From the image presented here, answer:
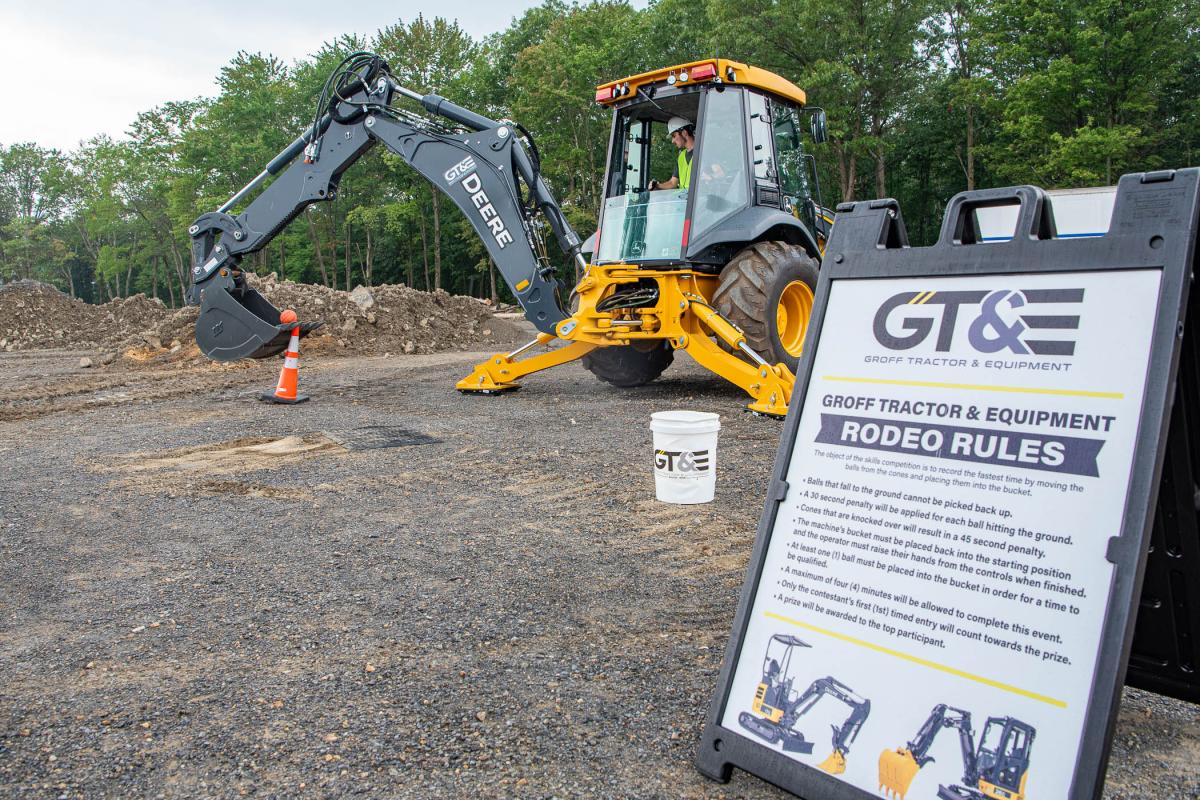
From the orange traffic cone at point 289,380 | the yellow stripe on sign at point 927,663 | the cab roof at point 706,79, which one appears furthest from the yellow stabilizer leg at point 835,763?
the orange traffic cone at point 289,380

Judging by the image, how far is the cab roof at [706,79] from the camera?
7578mm

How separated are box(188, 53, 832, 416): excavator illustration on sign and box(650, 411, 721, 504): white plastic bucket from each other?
240 centimetres

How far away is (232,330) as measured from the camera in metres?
9.45

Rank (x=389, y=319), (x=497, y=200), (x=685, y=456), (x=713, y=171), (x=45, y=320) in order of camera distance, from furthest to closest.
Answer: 1. (x=45, y=320)
2. (x=389, y=319)
3. (x=497, y=200)
4. (x=713, y=171)
5. (x=685, y=456)

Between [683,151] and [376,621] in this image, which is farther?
[683,151]

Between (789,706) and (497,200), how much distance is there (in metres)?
7.58

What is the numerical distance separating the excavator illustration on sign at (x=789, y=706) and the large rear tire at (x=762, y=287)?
18.5 feet

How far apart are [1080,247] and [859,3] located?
29.0 metres

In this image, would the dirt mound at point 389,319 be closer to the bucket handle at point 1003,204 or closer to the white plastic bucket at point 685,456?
the white plastic bucket at point 685,456

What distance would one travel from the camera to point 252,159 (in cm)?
4503

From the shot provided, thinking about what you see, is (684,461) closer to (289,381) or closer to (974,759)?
(974,759)

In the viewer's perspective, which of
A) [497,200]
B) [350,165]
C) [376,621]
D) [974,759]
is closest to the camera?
[974,759]

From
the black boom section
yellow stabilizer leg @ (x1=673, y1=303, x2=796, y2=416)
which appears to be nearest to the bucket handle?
yellow stabilizer leg @ (x1=673, y1=303, x2=796, y2=416)

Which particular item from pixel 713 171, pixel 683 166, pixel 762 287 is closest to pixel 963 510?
pixel 762 287
